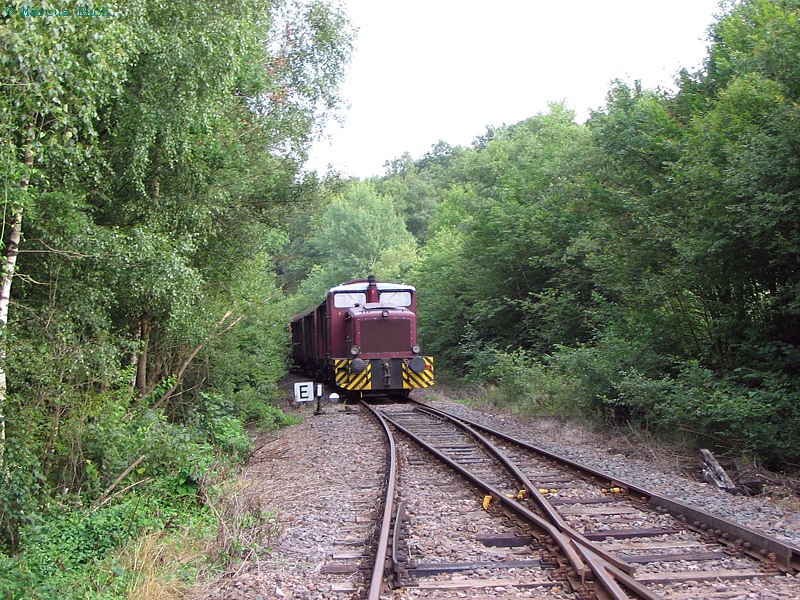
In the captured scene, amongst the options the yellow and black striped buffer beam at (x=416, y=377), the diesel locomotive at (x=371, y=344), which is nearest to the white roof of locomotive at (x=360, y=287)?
the diesel locomotive at (x=371, y=344)

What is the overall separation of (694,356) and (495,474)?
5.45 meters

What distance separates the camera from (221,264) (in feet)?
42.7

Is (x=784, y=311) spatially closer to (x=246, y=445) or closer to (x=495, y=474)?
(x=495, y=474)

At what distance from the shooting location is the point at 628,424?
1220 cm

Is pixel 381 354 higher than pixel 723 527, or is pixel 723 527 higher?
pixel 381 354

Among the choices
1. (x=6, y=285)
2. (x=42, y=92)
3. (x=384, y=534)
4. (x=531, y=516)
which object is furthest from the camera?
(x=6, y=285)

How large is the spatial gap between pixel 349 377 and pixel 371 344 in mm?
1037

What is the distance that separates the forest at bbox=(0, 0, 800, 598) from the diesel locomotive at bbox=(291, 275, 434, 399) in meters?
1.92

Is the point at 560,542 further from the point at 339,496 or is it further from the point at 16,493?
the point at 16,493

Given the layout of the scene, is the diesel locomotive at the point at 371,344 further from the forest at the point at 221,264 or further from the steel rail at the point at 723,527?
→ the steel rail at the point at 723,527

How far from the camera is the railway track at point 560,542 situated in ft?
16.4

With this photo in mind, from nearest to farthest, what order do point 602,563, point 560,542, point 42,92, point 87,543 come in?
point 602,563 < point 560,542 < point 42,92 < point 87,543

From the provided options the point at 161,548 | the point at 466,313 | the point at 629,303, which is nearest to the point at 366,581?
the point at 161,548

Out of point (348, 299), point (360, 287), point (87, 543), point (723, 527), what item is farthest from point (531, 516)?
point (360, 287)
